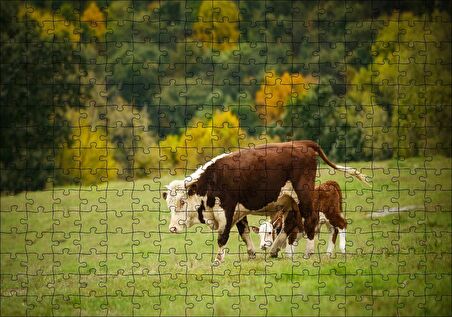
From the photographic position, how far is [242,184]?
16688mm

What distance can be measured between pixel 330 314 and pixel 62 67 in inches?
1494

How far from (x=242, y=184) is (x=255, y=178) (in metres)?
0.29

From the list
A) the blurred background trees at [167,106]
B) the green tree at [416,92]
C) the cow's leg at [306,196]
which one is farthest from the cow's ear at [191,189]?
the blurred background trees at [167,106]

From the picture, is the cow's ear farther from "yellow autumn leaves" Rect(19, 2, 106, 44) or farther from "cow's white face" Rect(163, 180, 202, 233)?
"yellow autumn leaves" Rect(19, 2, 106, 44)

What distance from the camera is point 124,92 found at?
66250 millimetres

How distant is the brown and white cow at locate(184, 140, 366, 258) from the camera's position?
54.7 ft

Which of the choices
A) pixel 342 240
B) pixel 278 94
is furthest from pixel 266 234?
pixel 278 94

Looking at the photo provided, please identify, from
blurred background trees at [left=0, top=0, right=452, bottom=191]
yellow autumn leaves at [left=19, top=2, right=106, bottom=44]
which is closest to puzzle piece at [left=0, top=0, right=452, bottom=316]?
blurred background trees at [left=0, top=0, right=452, bottom=191]

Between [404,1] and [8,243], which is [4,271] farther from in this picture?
[404,1]

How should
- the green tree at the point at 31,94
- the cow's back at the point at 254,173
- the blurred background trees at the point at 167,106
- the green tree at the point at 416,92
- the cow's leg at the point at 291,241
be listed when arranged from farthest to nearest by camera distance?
the green tree at the point at 31,94
the blurred background trees at the point at 167,106
the green tree at the point at 416,92
the cow's leg at the point at 291,241
the cow's back at the point at 254,173

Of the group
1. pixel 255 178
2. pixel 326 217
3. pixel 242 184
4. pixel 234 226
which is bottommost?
pixel 234 226

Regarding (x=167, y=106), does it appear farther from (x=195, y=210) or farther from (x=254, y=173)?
(x=254, y=173)

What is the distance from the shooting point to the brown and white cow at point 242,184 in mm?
16672

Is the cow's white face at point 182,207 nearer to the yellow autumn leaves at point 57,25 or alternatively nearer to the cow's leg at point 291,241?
the cow's leg at point 291,241
